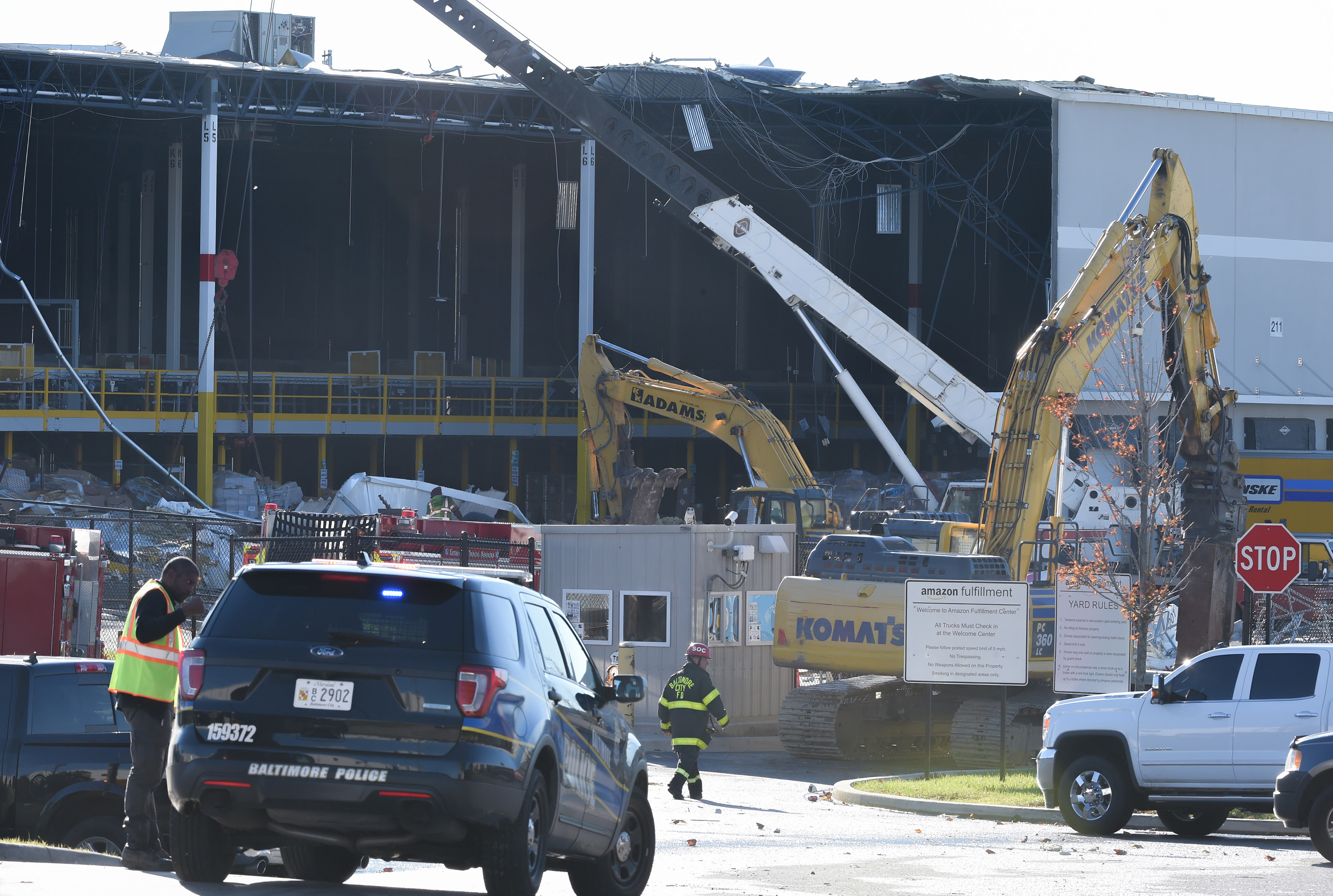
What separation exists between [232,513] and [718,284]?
22192 mm

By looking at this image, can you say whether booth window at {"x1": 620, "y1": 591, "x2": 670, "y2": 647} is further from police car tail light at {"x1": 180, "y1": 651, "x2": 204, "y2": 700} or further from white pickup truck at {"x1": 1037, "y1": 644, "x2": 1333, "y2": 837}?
police car tail light at {"x1": 180, "y1": 651, "x2": 204, "y2": 700}

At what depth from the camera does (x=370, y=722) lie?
7672 millimetres

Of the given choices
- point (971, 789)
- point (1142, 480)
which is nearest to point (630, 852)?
point (971, 789)

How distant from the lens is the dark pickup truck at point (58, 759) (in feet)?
36.0

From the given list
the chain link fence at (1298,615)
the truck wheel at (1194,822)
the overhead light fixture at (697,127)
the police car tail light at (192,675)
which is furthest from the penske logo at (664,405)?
the police car tail light at (192,675)

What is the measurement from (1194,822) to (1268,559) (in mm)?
4650

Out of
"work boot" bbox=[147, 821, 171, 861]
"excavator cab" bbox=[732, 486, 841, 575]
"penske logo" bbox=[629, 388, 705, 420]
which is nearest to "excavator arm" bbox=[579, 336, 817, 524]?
"penske logo" bbox=[629, 388, 705, 420]

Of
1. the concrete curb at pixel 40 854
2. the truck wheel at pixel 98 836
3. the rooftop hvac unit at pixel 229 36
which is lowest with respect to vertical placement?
the truck wheel at pixel 98 836

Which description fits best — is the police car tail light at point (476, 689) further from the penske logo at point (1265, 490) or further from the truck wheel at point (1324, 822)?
the penske logo at point (1265, 490)

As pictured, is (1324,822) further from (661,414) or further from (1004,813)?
(661,414)

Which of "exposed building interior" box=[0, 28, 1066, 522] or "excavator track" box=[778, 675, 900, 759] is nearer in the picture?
"excavator track" box=[778, 675, 900, 759]

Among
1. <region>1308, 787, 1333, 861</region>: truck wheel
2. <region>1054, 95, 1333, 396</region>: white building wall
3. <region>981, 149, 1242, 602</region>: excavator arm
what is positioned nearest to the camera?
<region>1308, 787, 1333, 861</region>: truck wheel

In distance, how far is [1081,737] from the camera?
48.8 ft

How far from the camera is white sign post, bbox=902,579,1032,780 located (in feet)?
59.9
